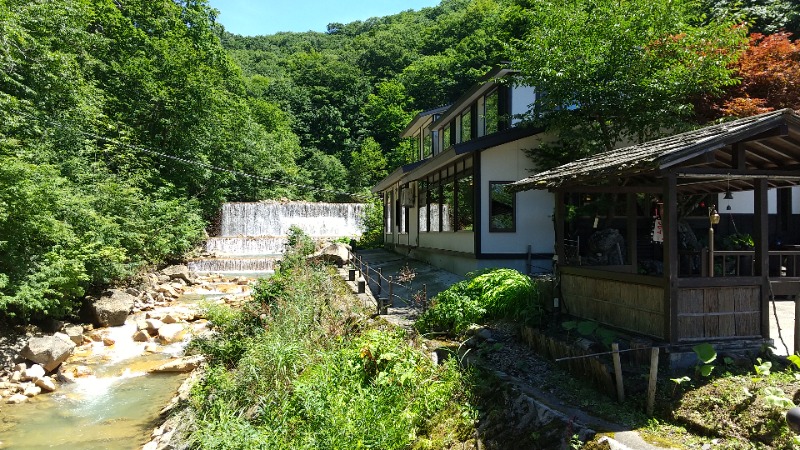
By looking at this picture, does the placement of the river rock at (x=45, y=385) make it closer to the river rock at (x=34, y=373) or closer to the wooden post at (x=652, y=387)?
the river rock at (x=34, y=373)

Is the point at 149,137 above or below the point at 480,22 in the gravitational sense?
below

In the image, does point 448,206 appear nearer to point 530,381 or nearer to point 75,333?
point 530,381

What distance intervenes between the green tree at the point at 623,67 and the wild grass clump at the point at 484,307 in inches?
216

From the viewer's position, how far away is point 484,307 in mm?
9102

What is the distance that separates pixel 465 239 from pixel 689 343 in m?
8.53

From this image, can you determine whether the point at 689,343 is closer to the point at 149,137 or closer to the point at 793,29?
the point at 793,29

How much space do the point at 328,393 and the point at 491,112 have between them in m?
12.7

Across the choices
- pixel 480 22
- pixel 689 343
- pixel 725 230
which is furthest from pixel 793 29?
pixel 480 22

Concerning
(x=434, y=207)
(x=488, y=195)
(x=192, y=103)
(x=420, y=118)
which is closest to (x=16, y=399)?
(x=488, y=195)

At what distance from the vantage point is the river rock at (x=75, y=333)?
13484 millimetres

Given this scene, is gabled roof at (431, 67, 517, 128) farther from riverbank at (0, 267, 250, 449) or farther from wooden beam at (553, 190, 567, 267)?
riverbank at (0, 267, 250, 449)

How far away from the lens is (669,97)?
40.3 feet

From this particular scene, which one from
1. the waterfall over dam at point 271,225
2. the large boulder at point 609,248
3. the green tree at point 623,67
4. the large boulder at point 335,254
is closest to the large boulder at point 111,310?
the large boulder at point 335,254

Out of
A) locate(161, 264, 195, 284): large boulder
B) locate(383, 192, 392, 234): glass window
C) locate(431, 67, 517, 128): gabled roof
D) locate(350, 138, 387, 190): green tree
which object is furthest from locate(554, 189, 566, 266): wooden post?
locate(350, 138, 387, 190): green tree
